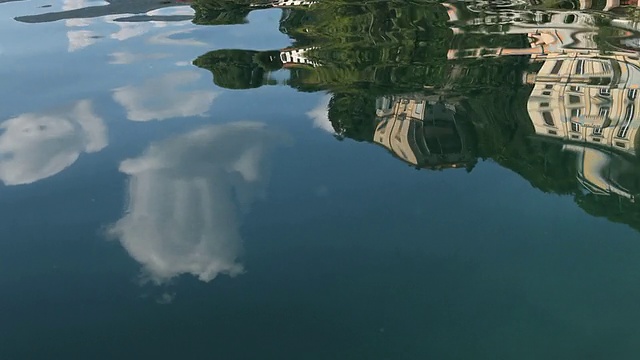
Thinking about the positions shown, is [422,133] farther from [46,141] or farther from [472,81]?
[46,141]

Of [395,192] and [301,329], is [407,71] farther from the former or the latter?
[301,329]

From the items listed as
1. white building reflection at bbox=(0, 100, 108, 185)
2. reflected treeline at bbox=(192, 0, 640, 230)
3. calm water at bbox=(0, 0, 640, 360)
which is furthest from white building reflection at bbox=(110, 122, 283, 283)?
reflected treeline at bbox=(192, 0, 640, 230)

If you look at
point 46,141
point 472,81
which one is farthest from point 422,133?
point 46,141

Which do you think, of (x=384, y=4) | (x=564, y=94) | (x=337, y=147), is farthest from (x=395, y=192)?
(x=384, y=4)

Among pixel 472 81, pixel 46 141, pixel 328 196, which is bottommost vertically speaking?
pixel 46 141

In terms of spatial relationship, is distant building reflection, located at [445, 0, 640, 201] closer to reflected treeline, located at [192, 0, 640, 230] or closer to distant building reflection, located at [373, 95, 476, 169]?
reflected treeline, located at [192, 0, 640, 230]
